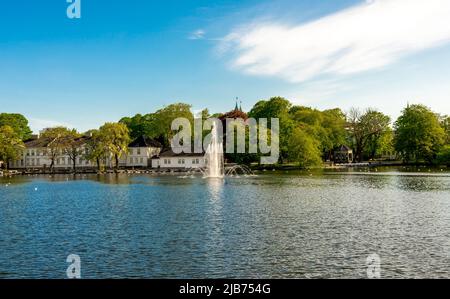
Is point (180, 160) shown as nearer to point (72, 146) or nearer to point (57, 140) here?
point (72, 146)

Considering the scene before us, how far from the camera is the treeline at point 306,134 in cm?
10456

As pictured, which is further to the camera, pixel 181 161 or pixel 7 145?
pixel 181 161

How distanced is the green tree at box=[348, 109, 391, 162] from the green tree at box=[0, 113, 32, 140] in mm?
101859

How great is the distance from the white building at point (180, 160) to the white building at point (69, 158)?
32.5 ft

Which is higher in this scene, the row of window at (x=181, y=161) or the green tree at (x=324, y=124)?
the green tree at (x=324, y=124)

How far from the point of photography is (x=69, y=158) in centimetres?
12975

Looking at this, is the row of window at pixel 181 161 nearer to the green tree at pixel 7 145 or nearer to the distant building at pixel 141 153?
the distant building at pixel 141 153

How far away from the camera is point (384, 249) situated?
2098 centimetres

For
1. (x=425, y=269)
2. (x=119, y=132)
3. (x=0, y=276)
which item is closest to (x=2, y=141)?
(x=119, y=132)

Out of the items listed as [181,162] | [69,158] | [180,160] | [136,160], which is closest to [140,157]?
[136,160]

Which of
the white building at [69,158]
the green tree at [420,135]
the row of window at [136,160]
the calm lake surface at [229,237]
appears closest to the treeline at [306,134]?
the green tree at [420,135]

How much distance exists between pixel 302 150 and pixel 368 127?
4339cm

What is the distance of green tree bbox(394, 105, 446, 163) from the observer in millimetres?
106562
